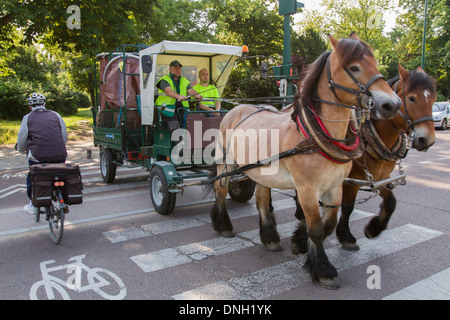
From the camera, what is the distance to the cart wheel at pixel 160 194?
5.98 m

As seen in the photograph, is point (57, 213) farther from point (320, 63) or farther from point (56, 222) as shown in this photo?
point (320, 63)

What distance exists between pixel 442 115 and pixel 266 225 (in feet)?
68.4

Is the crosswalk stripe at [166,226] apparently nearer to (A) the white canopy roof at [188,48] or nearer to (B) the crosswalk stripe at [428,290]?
(B) the crosswalk stripe at [428,290]

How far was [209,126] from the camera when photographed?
6043 mm

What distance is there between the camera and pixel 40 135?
16.5 ft

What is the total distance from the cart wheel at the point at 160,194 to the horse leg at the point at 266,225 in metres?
1.71

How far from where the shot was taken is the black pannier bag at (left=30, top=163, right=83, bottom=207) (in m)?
4.78

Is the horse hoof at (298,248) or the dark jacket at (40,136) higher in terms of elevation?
the dark jacket at (40,136)

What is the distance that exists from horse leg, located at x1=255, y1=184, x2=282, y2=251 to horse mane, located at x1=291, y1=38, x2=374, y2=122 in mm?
1450

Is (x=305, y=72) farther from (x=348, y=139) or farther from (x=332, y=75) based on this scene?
(x=348, y=139)

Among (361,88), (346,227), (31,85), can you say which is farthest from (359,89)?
(31,85)

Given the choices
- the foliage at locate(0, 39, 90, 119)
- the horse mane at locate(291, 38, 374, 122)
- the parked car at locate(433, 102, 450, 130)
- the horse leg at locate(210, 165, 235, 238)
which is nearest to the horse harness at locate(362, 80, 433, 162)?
the horse mane at locate(291, 38, 374, 122)

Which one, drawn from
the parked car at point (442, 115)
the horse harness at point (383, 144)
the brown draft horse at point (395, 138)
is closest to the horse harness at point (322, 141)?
the horse harness at point (383, 144)

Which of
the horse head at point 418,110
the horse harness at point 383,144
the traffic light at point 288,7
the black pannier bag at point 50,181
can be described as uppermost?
the traffic light at point 288,7
